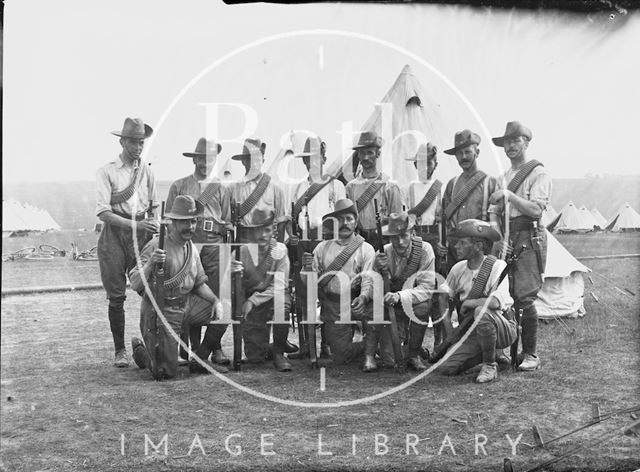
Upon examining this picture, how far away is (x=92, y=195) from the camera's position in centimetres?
488

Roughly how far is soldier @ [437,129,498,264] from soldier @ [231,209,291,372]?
1153 mm

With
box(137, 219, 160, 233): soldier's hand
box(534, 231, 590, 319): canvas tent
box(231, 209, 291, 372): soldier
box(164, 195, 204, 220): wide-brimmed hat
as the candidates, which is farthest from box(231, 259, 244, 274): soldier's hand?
box(534, 231, 590, 319): canvas tent

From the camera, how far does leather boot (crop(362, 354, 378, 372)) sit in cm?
500

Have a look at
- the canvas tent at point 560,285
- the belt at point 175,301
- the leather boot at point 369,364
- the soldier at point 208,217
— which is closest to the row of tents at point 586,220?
the canvas tent at point 560,285

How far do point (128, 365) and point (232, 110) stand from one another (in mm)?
1757

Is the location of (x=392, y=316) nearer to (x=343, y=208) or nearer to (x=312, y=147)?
(x=343, y=208)

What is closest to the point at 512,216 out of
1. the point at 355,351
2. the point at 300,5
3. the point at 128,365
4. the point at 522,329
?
the point at 522,329

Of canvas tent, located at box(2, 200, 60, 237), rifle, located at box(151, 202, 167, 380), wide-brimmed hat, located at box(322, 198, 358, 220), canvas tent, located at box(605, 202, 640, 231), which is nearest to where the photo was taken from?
canvas tent, located at box(2, 200, 60, 237)

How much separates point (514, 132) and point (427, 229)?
0.88 m

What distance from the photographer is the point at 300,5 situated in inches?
190

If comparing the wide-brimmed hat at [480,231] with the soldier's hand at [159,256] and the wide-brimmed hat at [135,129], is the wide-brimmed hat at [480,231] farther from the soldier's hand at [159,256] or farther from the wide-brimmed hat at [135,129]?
the wide-brimmed hat at [135,129]

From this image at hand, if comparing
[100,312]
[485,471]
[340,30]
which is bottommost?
[485,471]

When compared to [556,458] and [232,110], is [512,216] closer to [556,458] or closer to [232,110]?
[556,458]

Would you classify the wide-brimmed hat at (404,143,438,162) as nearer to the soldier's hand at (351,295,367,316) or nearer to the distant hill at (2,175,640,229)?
the distant hill at (2,175,640,229)
